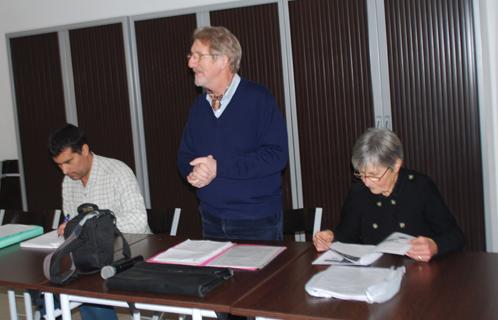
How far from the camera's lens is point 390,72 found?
147 inches

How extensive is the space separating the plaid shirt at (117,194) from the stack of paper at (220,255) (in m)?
0.52

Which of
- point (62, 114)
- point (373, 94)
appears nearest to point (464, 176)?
point (373, 94)

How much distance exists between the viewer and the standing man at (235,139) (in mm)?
2467

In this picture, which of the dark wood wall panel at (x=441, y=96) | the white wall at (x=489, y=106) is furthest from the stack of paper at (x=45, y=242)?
the white wall at (x=489, y=106)

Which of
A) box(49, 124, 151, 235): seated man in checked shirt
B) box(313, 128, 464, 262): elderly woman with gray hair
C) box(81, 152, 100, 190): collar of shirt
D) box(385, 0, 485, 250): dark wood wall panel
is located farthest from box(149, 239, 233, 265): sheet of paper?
box(385, 0, 485, 250): dark wood wall panel

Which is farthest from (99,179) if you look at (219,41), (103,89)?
(103,89)

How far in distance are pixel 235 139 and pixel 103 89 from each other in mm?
2436

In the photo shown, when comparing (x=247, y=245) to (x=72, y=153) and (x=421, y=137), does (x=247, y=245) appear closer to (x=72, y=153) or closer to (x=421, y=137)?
(x=72, y=153)

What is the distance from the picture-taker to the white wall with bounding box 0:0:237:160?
444cm

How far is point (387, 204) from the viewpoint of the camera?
2326 millimetres

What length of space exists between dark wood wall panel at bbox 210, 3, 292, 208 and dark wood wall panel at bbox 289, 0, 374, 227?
123 millimetres

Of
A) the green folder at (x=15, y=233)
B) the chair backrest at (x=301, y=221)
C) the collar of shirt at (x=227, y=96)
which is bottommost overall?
the chair backrest at (x=301, y=221)

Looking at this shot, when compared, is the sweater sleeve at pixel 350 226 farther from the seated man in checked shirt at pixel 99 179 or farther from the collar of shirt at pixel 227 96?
the seated man in checked shirt at pixel 99 179

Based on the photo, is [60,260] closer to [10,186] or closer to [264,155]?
[264,155]
